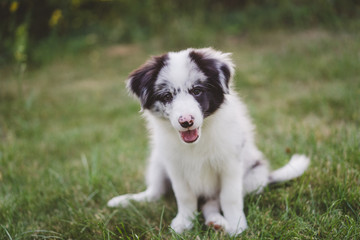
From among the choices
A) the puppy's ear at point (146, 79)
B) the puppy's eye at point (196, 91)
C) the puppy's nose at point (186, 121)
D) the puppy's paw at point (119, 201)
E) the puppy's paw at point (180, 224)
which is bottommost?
the puppy's paw at point (180, 224)

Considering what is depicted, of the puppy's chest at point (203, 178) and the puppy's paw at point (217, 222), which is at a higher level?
the puppy's chest at point (203, 178)

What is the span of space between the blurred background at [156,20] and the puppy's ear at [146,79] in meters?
4.78

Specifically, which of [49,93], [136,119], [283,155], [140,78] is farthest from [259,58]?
[140,78]

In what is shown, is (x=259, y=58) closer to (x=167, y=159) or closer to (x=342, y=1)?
(x=342, y=1)

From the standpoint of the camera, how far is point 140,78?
81.8 inches

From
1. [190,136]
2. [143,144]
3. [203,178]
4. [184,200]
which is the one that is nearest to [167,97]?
[190,136]

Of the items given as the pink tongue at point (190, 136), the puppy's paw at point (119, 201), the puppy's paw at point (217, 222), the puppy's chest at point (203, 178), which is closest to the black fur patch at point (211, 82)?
the pink tongue at point (190, 136)

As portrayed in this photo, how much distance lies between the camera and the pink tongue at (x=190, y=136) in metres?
1.85

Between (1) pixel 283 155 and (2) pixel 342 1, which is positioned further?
→ (2) pixel 342 1

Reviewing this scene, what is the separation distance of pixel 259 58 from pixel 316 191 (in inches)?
170

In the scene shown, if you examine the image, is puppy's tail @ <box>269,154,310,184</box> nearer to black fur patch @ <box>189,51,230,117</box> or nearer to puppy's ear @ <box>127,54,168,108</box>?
black fur patch @ <box>189,51,230,117</box>

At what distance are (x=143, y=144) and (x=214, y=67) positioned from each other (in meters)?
1.99

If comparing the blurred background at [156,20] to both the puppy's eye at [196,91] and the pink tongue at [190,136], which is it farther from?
the pink tongue at [190,136]

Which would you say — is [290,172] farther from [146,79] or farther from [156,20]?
[156,20]
